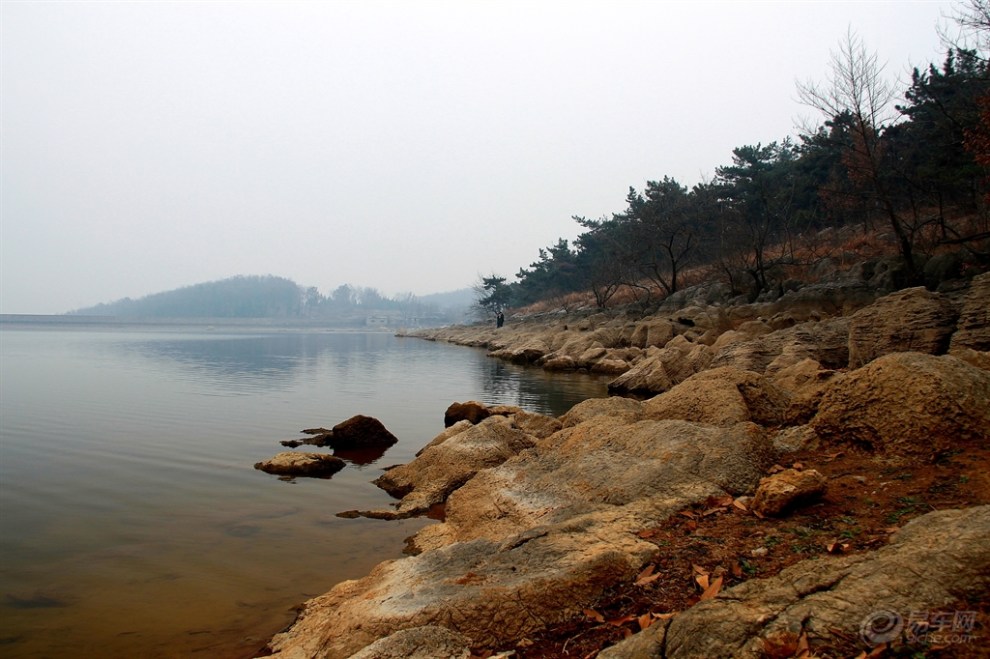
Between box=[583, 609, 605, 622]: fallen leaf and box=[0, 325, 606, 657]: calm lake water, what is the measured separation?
295 cm

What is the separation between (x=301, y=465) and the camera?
10758mm

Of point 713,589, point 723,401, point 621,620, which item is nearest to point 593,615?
point 621,620

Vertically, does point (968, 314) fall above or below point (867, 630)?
above

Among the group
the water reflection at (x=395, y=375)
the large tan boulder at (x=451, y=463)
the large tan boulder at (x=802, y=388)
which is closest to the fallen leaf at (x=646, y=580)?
the large tan boulder at (x=802, y=388)

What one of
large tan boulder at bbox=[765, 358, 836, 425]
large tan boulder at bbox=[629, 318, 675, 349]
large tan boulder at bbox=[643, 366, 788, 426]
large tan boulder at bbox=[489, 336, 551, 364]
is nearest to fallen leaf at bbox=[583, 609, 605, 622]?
large tan boulder at bbox=[643, 366, 788, 426]

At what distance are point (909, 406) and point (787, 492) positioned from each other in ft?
6.48

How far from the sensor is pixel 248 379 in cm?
2731

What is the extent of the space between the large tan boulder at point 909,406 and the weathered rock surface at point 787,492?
1342 mm

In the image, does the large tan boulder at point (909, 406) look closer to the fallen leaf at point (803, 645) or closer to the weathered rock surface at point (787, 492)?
the weathered rock surface at point (787, 492)

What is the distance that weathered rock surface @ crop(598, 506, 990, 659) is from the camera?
2.96 meters

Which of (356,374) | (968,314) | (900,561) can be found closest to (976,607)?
(900,561)

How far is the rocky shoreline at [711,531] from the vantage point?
3.10 meters

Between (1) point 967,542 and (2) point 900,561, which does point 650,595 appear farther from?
(1) point 967,542

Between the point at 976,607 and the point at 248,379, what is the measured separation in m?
27.9
